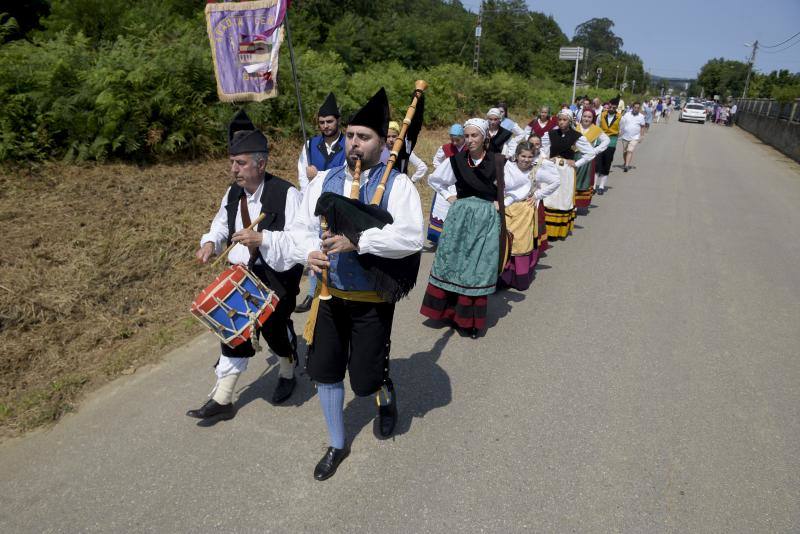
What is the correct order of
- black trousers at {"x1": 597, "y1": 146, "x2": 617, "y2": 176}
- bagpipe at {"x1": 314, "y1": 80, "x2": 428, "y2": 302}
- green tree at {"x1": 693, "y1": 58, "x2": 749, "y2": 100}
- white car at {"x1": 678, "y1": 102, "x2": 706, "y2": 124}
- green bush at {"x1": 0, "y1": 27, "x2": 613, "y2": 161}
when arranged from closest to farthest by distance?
1. bagpipe at {"x1": 314, "y1": 80, "x2": 428, "y2": 302}
2. green bush at {"x1": 0, "y1": 27, "x2": 613, "y2": 161}
3. black trousers at {"x1": 597, "y1": 146, "x2": 617, "y2": 176}
4. white car at {"x1": 678, "y1": 102, "x2": 706, "y2": 124}
5. green tree at {"x1": 693, "y1": 58, "x2": 749, "y2": 100}

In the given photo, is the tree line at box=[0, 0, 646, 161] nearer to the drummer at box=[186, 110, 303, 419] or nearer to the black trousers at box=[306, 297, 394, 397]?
the drummer at box=[186, 110, 303, 419]

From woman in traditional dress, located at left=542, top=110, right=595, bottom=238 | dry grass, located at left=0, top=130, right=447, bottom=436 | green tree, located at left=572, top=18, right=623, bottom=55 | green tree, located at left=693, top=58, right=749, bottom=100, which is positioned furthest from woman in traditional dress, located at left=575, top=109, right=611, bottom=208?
green tree, located at left=572, top=18, right=623, bottom=55

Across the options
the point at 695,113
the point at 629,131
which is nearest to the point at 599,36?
the point at 695,113

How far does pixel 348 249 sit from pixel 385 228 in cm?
21

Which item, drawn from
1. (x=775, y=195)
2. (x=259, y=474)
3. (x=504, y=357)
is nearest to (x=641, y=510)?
(x=504, y=357)

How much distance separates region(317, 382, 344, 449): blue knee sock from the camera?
2967 millimetres

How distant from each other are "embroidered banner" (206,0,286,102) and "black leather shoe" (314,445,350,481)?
319 centimetres

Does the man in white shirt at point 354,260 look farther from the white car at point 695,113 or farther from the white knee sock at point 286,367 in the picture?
the white car at point 695,113

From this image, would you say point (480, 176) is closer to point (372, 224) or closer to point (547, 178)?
point (547, 178)

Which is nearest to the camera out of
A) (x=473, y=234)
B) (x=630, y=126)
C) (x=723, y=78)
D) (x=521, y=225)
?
(x=473, y=234)

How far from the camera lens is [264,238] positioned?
113 inches

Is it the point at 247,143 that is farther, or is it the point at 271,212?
the point at 271,212

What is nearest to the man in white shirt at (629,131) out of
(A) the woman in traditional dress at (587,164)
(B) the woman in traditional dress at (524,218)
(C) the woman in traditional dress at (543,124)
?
(A) the woman in traditional dress at (587,164)

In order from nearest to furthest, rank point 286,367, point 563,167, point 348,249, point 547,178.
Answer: point 348,249
point 286,367
point 547,178
point 563,167
